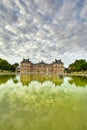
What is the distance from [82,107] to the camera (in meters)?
11.9

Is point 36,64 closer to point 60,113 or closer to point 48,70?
point 48,70

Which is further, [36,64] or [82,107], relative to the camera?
[36,64]

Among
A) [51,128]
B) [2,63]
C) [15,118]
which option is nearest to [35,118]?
[15,118]

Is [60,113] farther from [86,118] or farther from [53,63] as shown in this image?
[53,63]

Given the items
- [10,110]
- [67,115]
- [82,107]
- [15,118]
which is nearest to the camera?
[15,118]

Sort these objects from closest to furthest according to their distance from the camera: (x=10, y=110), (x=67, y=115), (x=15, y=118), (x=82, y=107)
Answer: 1. (x=15, y=118)
2. (x=67, y=115)
3. (x=10, y=110)
4. (x=82, y=107)

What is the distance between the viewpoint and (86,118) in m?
9.30

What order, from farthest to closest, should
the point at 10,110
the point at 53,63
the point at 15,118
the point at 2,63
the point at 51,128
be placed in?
the point at 53,63, the point at 2,63, the point at 10,110, the point at 15,118, the point at 51,128

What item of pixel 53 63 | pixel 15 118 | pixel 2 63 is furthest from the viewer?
pixel 53 63

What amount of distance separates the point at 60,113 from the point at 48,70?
142m

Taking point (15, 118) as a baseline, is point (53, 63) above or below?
above

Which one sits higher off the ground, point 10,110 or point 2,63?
point 2,63

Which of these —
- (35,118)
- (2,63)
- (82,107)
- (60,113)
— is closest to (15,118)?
(35,118)

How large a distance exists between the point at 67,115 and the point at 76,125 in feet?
5.72
